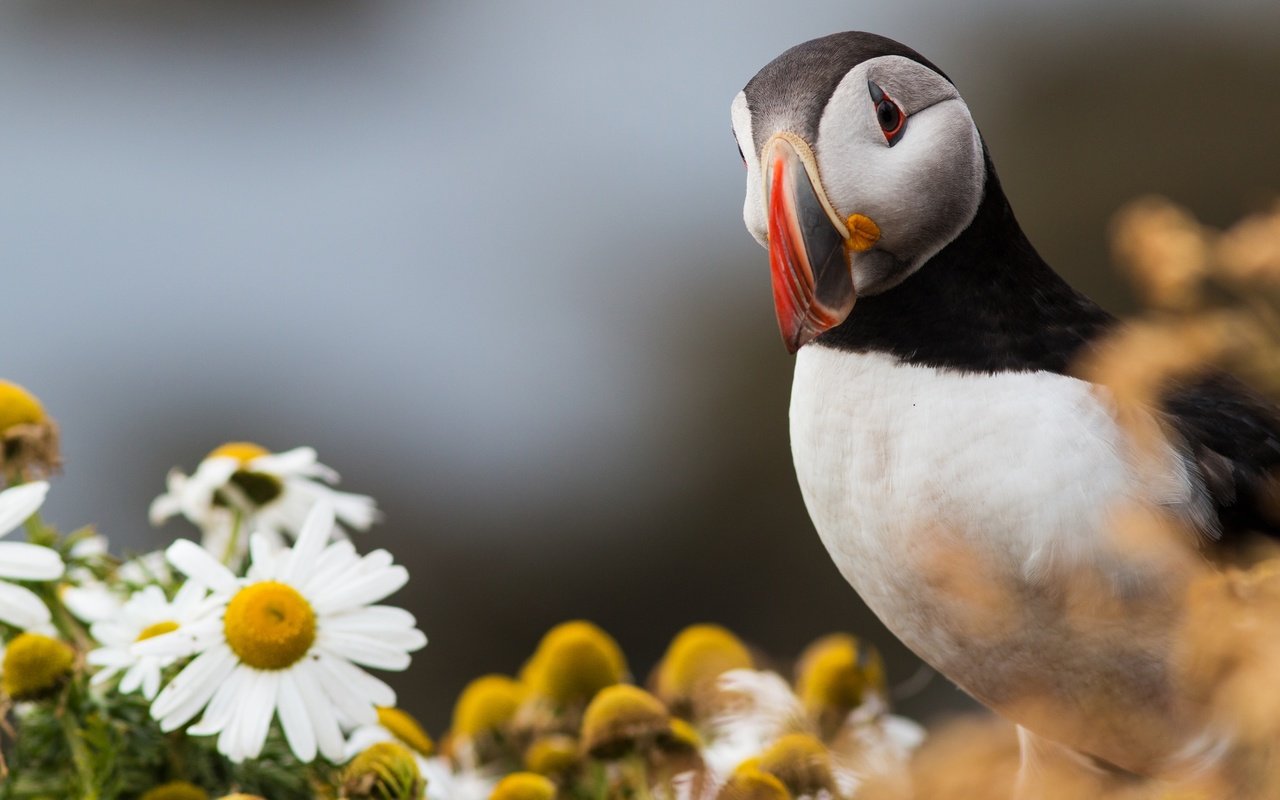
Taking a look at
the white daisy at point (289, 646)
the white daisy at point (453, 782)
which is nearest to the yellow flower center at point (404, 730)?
the white daisy at point (453, 782)

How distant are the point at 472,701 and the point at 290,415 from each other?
145 inches

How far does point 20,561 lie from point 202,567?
0.12 m

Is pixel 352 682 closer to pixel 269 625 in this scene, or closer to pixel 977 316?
pixel 269 625

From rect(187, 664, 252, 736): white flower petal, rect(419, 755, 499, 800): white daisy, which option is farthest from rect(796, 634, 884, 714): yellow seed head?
rect(187, 664, 252, 736): white flower petal

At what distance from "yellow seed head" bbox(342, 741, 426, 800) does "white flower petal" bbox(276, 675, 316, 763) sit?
40 mm

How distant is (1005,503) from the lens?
2.69ft

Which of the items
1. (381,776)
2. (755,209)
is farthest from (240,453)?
(755,209)

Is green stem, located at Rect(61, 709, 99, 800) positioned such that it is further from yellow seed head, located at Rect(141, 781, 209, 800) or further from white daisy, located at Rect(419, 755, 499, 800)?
white daisy, located at Rect(419, 755, 499, 800)

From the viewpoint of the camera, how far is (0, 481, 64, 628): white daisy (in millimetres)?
895

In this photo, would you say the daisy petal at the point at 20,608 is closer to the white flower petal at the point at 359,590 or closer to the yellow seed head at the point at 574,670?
the white flower petal at the point at 359,590

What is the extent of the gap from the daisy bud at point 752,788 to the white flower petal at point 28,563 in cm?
48

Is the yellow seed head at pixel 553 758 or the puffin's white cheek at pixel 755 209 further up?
the puffin's white cheek at pixel 755 209

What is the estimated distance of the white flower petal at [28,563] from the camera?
892 millimetres

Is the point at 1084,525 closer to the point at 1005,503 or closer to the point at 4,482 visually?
the point at 1005,503
